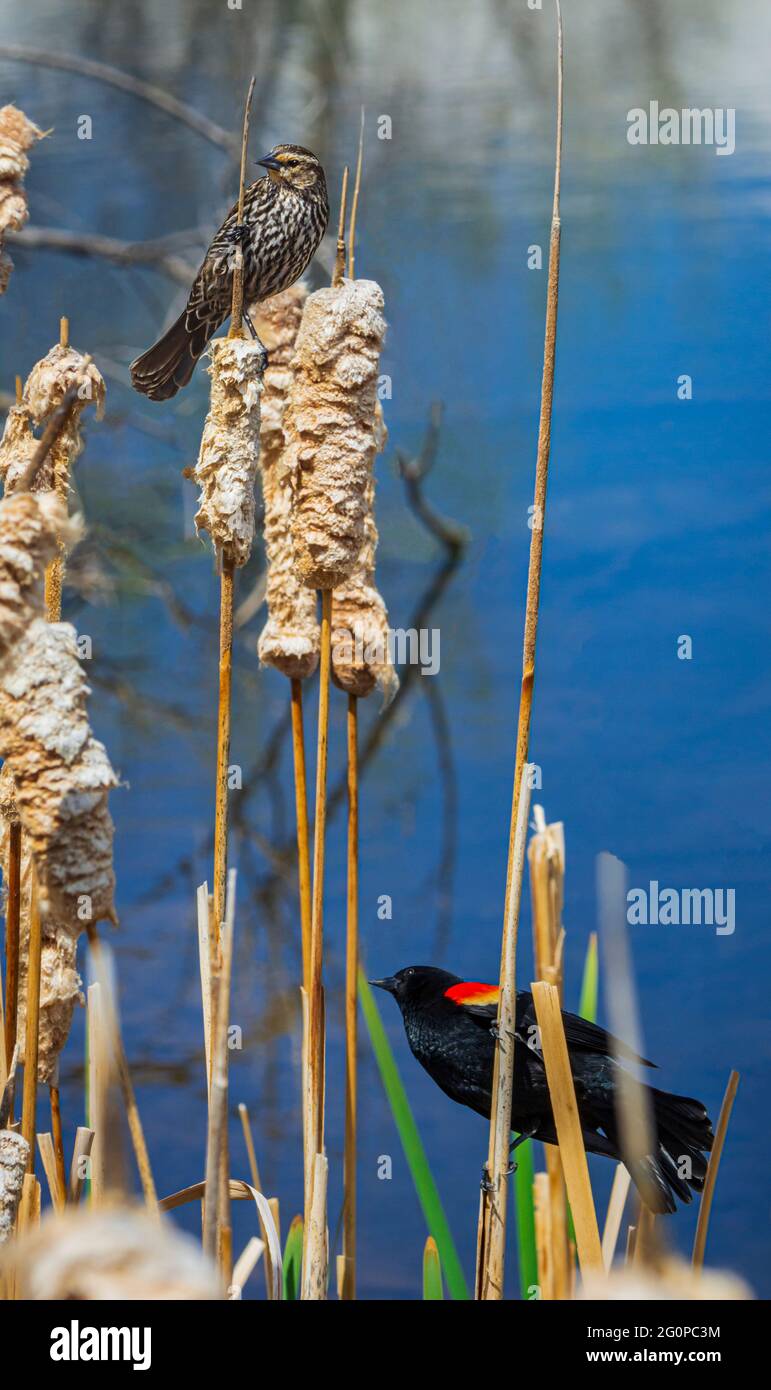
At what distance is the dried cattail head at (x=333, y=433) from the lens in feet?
2.72

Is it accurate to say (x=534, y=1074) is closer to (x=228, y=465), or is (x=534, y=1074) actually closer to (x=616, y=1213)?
(x=616, y=1213)

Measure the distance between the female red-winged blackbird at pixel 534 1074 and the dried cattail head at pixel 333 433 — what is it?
366mm

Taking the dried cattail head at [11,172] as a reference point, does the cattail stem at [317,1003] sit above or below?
below

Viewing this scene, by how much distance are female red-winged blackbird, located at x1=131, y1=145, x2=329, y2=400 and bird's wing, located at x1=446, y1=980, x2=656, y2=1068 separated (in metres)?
0.56

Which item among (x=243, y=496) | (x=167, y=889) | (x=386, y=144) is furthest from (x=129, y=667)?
(x=243, y=496)

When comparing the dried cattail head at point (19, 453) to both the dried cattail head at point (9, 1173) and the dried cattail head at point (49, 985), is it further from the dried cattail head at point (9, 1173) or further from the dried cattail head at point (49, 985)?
the dried cattail head at point (9, 1173)

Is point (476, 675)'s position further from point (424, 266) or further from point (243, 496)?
point (243, 496)

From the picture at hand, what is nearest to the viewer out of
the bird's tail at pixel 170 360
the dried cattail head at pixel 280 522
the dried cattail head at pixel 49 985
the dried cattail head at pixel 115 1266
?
the dried cattail head at pixel 115 1266

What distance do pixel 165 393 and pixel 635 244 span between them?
1.38 metres

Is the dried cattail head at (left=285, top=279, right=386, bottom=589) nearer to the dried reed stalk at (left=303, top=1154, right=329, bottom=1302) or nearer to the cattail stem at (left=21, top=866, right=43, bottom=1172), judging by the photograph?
the cattail stem at (left=21, top=866, right=43, bottom=1172)

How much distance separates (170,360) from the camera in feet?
3.58

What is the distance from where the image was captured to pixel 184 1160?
87.0 inches

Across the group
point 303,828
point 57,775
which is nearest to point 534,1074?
point 303,828

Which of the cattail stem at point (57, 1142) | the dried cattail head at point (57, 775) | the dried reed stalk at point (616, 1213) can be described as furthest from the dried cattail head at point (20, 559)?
the dried reed stalk at point (616, 1213)
